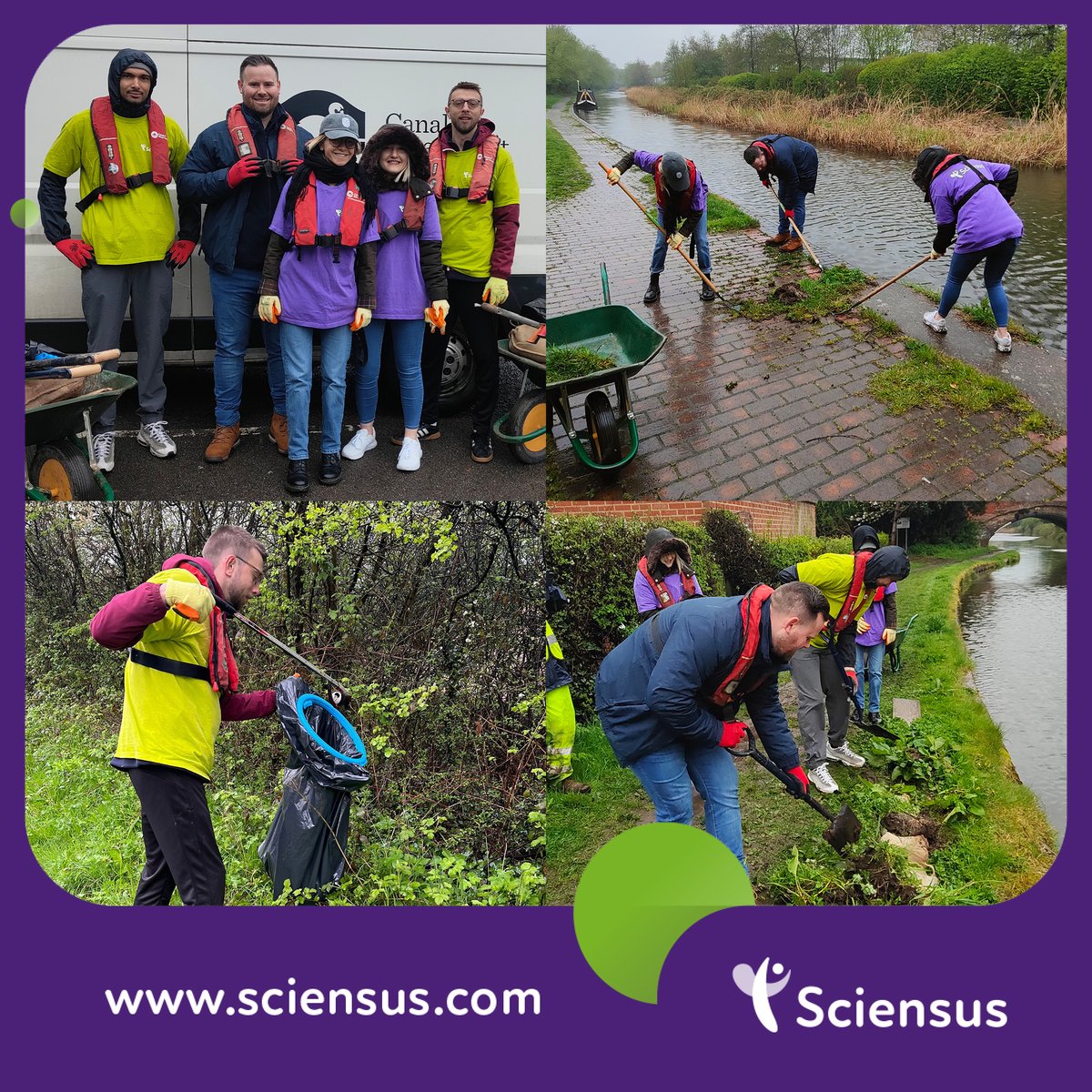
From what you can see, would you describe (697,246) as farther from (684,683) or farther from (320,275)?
(684,683)

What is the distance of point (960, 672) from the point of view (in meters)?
4.56

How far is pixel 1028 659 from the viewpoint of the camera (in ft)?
14.0

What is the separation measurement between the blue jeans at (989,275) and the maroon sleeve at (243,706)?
14.2 ft

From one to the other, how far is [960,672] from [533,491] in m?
2.28

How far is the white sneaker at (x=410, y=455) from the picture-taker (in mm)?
4762

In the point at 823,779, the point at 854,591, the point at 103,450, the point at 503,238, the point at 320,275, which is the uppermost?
the point at 503,238

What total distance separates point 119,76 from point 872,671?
4.51 metres

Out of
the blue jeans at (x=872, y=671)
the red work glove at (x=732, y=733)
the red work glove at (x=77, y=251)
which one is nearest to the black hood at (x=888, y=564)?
the blue jeans at (x=872, y=671)

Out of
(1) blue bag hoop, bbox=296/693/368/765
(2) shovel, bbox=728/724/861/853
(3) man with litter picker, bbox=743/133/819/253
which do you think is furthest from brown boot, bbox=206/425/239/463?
(3) man with litter picker, bbox=743/133/819/253

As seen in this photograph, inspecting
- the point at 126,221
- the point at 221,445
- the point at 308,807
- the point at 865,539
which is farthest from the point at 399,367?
the point at 865,539

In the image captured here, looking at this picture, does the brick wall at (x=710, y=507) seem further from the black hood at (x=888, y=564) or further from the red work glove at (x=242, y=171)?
the red work glove at (x=242, y=171)

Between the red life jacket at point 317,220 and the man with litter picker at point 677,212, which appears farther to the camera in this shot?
the man with litter picker at point 677,212

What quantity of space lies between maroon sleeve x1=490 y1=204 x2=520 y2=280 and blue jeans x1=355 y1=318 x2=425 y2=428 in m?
0.50

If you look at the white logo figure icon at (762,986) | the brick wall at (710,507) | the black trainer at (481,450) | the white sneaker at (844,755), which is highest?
the black trainer at (481,450)
